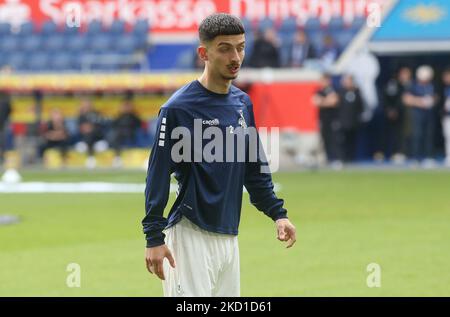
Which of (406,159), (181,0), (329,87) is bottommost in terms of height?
(406,159)

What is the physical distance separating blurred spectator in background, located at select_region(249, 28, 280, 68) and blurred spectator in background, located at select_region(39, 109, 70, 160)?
5.02 m

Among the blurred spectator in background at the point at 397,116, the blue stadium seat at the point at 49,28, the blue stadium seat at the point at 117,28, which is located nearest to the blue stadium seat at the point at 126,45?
the blue stadium seat at the point at 117,28

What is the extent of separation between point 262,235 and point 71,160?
15.8 metres

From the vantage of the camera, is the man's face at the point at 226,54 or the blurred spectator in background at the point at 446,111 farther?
the blurred spectator in background at the point at 446,111

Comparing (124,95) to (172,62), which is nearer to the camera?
(124,95)

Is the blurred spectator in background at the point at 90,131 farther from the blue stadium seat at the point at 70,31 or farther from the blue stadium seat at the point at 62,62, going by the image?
the blue stadium seat at the point at 70,31

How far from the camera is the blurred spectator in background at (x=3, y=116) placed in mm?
30547

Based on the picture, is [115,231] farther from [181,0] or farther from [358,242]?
[181,0]

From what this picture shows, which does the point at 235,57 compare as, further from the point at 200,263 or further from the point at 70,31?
the point at 70,31

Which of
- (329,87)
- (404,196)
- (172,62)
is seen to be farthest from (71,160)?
(404,196)

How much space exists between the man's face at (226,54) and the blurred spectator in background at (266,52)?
2251cm

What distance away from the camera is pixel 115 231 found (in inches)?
653

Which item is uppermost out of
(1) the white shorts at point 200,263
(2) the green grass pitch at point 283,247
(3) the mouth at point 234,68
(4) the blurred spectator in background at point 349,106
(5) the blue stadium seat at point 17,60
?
(3) the mouth at point 234,68

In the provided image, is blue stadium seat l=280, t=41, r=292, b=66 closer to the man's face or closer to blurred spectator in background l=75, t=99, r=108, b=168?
blurred spectator in background l=75, t=99, r=108, b=168
